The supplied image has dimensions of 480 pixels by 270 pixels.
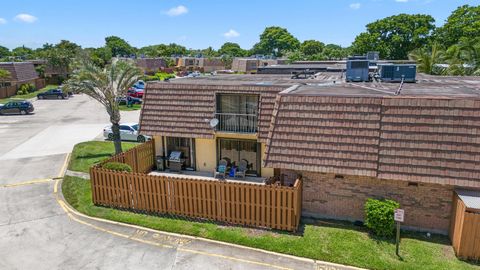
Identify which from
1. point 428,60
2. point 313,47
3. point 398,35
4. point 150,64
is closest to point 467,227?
point 428,60

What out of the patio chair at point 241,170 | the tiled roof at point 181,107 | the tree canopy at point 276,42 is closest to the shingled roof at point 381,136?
the tiled roof at point 181,107

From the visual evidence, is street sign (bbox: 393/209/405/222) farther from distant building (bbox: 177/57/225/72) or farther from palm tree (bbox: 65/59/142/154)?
distant building (bbox: 177/57/225/72)

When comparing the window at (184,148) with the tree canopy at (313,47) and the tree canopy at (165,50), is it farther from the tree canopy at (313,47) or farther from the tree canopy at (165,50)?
the tree canopy at (165,50)

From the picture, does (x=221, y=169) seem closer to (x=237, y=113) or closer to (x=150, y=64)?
(x=237, y=113)

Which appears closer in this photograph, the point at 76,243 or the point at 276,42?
the point at 76,243

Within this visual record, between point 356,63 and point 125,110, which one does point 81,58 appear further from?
point 125,110

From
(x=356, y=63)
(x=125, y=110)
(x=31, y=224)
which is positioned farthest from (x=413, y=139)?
(x=125, y=110)
